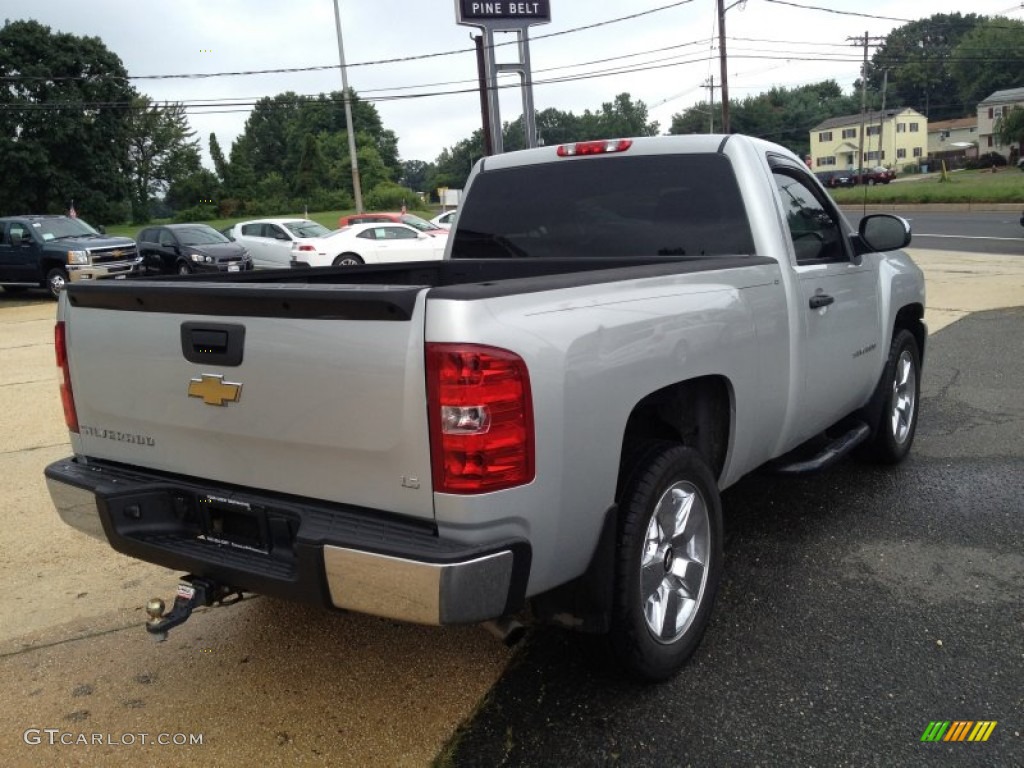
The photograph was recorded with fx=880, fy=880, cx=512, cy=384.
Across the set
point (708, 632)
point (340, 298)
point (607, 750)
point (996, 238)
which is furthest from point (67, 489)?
point (996, 238)

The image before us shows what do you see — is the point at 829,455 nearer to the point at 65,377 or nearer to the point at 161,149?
the point at 65,377

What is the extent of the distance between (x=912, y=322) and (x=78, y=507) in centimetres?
476

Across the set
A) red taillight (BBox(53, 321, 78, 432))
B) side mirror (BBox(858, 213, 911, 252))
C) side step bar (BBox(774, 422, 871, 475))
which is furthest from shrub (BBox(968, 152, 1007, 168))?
red taillight (BBox(53, 321, 78, 432))

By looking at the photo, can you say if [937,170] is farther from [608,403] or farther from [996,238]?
[608,403]

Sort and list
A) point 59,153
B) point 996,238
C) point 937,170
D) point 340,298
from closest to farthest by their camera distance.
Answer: point 340,298, point 996,238, point 59,153, point 937,170

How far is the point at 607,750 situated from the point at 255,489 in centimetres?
134

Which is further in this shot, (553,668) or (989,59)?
(989,59)

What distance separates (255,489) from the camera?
8.86ft

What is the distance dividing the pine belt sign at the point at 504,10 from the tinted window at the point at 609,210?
15544 millimetres

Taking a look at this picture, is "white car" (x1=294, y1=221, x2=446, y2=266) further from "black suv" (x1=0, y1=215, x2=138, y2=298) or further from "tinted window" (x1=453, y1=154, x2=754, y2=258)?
"tinted window" (x1=453, y1=154, x2=754, y2=258)

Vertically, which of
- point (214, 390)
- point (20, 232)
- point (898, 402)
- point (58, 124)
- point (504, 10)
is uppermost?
point (58, 124)

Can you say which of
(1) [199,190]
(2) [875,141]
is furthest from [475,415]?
(2) [875,141]

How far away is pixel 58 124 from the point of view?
50.6 m

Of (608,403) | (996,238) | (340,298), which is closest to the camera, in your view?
(340,298)
